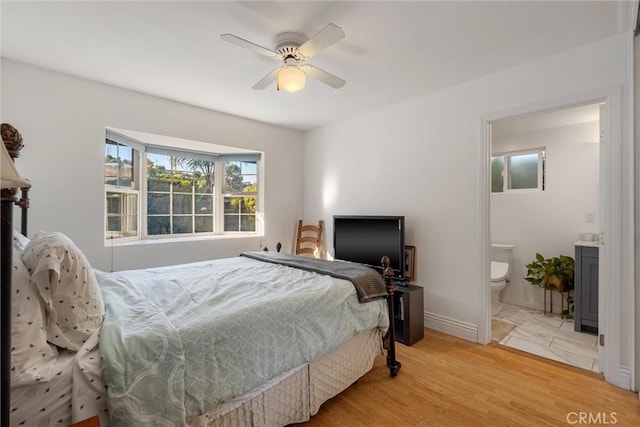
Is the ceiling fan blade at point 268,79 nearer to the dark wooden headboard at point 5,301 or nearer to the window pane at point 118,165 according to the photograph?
the dark wooden headboard at point 5,301

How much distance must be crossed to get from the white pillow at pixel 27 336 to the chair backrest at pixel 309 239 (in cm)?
329

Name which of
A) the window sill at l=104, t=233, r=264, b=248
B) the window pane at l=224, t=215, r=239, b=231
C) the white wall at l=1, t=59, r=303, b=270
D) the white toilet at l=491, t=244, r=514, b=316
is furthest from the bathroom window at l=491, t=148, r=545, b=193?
the white wall at l=1, t=59, r=303, b=270

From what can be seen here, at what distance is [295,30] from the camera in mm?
1945

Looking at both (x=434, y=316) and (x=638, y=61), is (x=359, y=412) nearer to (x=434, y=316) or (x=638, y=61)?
(x=434, y=316)

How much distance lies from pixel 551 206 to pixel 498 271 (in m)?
1.06

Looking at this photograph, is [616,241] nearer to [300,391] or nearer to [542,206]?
[542,206]

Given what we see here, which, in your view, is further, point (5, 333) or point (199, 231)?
point (199, 231)

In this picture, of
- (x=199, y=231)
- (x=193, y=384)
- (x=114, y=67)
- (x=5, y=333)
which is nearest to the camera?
(x=5, y=333)

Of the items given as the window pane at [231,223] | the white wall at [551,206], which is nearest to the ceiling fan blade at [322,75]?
the window pane at [231,223]

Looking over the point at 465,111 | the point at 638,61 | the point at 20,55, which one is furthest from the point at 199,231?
the point at 638,61

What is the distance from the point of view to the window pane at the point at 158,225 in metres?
3.48

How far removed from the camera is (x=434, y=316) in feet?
9.84

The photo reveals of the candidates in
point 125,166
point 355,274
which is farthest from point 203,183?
point 355,274

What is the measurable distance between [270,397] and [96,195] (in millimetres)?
2536
